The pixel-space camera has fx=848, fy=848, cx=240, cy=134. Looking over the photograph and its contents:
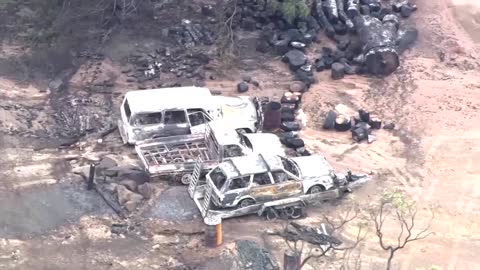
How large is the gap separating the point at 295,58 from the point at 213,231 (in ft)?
30.7

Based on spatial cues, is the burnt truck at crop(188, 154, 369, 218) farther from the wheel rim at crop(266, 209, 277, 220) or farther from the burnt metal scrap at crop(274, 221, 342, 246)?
the burnt metal scrap at crop(274, 221, 342, 246)

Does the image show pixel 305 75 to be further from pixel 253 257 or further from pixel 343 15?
pixel 253 257

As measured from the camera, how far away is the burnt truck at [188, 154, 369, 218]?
1834 centimetres

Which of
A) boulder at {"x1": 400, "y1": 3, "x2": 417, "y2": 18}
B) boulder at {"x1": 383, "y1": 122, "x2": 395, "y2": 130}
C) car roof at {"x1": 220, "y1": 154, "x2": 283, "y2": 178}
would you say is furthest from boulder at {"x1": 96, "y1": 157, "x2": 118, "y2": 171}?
boulder at {"x1": 400, "y1": 3, "x2": 417, "y2": 18}

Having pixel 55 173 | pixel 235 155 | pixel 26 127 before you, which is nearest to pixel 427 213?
pixel 235 155

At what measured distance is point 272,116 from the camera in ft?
73.2

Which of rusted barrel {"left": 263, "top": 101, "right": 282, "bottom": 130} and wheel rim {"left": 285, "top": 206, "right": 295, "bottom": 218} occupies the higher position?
rusted barrel {"left": 263, "top": 101, "right": 282, "bottom": 130}

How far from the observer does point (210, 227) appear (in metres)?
17.4

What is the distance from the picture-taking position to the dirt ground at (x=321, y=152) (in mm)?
17625

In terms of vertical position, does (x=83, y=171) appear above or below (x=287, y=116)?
below

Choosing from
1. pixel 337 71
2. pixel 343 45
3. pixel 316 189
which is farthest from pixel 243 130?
pixel 343 45

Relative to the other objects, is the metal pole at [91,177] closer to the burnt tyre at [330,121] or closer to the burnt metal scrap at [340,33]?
the burnt tyre at [330,121]

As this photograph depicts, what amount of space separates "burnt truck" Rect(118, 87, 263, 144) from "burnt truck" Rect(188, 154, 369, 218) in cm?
166

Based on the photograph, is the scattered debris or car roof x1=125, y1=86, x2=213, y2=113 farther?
car roof x1=125, y1=86, x2=213, y2=113
